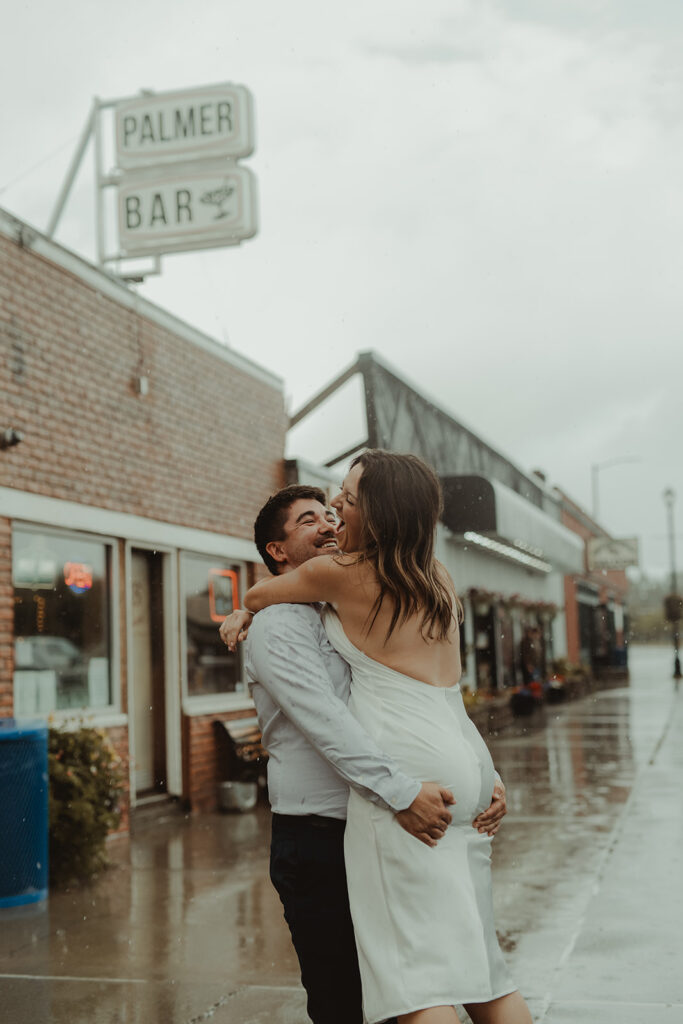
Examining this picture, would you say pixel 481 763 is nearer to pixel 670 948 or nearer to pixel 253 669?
pixel 253 669

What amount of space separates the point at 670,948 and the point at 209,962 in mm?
2013

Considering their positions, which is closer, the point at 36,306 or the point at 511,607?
the point at 36,306

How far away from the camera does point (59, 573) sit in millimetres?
8508

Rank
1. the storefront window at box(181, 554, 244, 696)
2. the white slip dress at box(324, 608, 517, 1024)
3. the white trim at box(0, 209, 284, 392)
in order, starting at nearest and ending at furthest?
the white slip dress at box(324, 608, 517, 1024) < the white trim at box(0, 209, 284, 392) < the storefront window at box(181, 554, 244, 696)

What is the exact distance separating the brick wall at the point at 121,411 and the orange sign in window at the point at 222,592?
1.31 feet

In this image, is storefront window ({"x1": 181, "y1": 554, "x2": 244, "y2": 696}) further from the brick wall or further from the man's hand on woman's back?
the man's hand on woman's back

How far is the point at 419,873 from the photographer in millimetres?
2373

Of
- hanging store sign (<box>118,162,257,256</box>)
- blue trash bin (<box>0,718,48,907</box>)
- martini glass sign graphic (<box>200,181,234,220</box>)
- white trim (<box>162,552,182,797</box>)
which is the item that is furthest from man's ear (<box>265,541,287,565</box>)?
white trim (<box>162,552,182,797</box>)

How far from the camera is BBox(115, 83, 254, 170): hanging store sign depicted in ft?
31.2

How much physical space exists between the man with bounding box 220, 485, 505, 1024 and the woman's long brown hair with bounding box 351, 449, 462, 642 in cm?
19

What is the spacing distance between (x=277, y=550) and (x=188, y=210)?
7.16 meters

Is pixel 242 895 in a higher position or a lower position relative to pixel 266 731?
lower

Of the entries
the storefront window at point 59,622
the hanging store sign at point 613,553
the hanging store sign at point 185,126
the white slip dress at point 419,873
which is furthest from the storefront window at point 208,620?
the hanging store sign at point 613,553

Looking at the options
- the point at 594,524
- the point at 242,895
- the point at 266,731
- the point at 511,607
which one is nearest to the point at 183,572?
the point at 242,895
